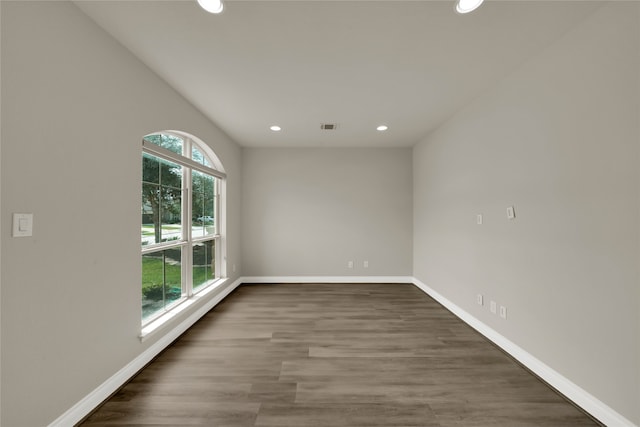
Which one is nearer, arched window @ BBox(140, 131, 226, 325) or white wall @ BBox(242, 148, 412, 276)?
arched window @ BBox(140, 131, 226, 325)

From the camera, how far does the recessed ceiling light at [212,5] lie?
155 centimetres

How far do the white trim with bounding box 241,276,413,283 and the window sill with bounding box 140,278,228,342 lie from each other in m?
1.01

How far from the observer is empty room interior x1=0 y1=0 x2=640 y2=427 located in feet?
4.67

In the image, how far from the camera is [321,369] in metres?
2.16

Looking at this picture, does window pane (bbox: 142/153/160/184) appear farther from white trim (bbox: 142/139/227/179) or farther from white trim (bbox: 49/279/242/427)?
white trim (bbox: 49/279/242/427)

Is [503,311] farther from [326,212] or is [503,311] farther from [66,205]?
[66,205]

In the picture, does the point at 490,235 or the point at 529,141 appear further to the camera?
the point at 490,235

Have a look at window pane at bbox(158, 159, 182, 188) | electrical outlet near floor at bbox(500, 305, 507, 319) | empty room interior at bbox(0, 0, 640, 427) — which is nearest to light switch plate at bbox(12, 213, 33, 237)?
empty room interior at bbox(0, 0, 640, 427)

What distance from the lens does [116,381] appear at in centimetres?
190

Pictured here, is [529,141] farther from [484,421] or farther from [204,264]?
[204,264]

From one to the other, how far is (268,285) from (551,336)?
12.9 ft

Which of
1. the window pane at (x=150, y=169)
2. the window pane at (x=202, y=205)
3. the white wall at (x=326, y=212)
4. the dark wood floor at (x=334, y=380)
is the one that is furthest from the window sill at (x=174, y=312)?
the window pane at (x=150, y=169)

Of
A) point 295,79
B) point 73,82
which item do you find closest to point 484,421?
point 295,79

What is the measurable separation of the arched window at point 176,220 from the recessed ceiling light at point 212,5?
122cm
